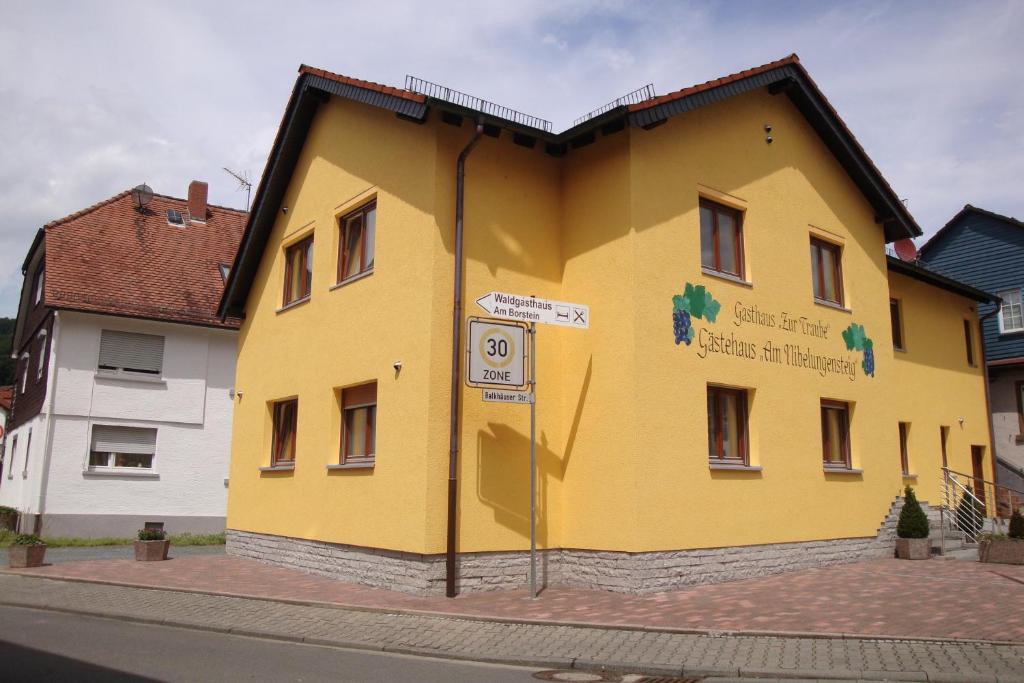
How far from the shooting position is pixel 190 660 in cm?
756

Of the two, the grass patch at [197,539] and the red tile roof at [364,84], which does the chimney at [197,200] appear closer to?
the grass patch at [197,539]

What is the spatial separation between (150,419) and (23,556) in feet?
28.5

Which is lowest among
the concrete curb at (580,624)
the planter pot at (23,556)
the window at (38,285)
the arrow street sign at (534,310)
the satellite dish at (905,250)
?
the concrete curb at (580,624)

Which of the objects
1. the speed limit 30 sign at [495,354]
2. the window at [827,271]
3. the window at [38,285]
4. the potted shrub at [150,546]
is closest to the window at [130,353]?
the window at [38,285]

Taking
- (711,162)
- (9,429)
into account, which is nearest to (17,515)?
(9,429)

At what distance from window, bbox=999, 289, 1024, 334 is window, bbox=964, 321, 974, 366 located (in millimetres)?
3390

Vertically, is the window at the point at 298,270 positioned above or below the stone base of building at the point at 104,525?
above

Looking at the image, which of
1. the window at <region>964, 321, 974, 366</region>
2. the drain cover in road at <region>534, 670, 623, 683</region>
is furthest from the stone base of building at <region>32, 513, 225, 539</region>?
the window at <region>964, 321, 974, 366</region>

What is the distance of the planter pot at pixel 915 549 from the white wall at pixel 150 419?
55.1ft

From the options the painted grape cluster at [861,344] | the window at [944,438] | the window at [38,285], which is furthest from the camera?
the window at [38,285]

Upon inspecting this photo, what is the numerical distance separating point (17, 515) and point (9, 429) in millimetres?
7249

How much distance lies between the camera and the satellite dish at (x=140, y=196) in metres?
26.6

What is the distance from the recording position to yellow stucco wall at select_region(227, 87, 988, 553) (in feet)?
37.8

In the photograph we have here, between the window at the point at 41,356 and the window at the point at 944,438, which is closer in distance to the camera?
the window at the point at 944,438
